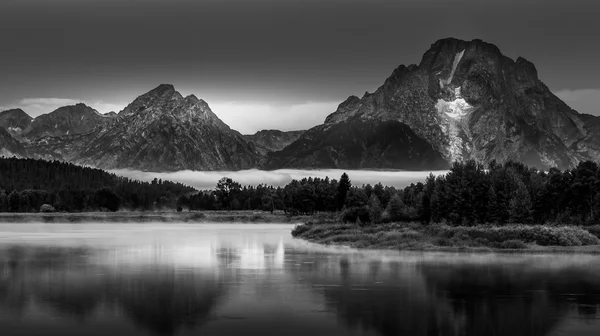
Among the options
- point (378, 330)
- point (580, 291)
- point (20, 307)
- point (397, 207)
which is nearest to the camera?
point (378, 330)

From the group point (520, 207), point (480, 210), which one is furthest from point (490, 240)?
point (480, 210)

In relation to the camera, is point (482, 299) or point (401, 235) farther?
point (401, 235)

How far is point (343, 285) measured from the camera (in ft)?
191

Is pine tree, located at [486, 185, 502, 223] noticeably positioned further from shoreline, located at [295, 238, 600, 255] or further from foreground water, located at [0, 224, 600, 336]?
foreground water, located at [0, 224, 600, 336]

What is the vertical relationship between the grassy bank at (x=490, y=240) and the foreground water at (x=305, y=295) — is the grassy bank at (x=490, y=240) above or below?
above

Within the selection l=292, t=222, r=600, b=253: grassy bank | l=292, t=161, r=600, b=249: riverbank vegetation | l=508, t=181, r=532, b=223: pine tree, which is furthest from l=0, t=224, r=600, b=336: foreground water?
l=508, t=181, r=532, b=223: pine tree

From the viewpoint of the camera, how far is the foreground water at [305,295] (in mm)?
40125

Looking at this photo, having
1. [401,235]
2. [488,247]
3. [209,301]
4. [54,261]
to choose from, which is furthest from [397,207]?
[209,301]

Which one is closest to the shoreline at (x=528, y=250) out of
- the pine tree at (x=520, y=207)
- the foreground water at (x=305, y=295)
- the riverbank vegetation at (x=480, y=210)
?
the foreground water at (x=305, y=295)

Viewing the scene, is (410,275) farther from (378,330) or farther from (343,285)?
(378,330)

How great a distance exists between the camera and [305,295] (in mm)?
52156

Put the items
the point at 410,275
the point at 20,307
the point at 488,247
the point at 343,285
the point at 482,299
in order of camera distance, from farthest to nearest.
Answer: the point at 488,247 < the point at 410,275 < the point at 343,285 < the point at 482,299 < the point at 20,307

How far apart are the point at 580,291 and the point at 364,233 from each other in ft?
213

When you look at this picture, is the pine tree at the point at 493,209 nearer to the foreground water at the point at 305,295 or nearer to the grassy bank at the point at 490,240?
the grassy bank at the point at 490,240
